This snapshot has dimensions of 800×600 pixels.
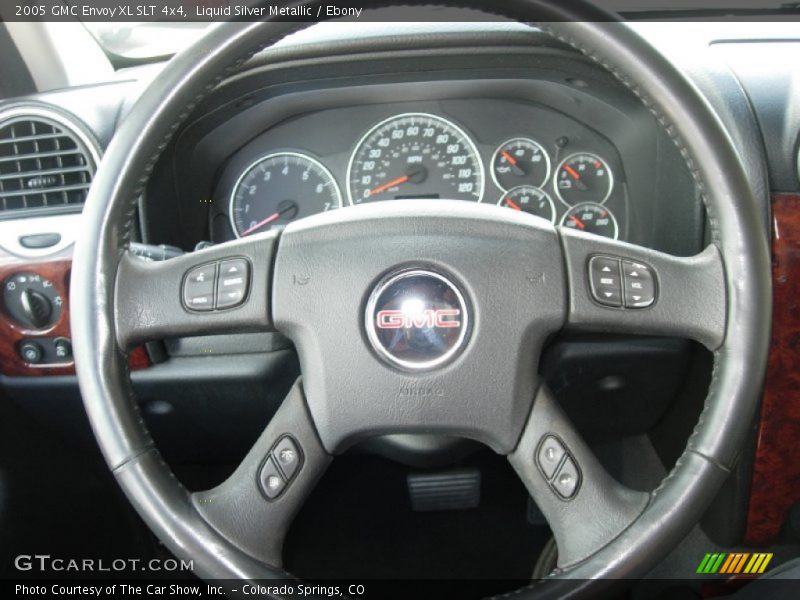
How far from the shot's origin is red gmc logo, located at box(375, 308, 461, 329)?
107 centimetres

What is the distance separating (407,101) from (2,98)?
846 mm

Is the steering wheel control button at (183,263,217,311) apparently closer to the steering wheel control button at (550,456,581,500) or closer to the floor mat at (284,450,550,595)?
the steering wheel control button at (550,456,581,500)

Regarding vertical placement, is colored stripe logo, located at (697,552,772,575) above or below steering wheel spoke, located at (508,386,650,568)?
below

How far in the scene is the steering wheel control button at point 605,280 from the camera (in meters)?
1.05

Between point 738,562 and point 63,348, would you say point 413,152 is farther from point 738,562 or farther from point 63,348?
point 738,562

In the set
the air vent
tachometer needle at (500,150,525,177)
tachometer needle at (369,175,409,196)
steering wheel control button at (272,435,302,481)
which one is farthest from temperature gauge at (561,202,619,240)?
the air vent

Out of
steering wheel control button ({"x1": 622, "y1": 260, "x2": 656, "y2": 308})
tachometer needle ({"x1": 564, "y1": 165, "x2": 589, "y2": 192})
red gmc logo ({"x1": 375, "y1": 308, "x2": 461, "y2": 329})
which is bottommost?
red gmc logo ({"x1": 375, "y1": 308, "x2": 461, "y2": 329})

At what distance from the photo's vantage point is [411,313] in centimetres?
107

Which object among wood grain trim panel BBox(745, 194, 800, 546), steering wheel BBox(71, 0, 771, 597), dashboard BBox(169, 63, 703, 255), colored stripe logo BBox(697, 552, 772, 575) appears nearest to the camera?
steering wheel BBox(71, 0, 771, 597)

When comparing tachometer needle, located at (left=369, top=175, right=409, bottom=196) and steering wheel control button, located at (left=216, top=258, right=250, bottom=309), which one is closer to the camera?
steering wheel control button, located at (left=216, top=258, right=250, bottom=309)

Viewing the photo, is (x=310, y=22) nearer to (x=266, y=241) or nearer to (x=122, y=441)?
(x=266, y=241)

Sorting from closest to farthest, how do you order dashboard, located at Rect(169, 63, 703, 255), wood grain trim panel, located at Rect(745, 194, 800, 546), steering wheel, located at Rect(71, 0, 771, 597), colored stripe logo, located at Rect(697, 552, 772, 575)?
steering wheel, located at Rect(71, 0, 771, 597) → wood grain trim panel, located at Rect(745, 194, 800, 546) → dashboard, located at Rect(169, 63, 703, 255) → colored stripe logo, located at Rect(697, 552, 772, 575)

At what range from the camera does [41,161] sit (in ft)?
5.14

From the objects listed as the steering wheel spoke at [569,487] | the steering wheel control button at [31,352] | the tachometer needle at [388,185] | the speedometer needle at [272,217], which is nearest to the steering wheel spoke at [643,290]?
the steering wheel spoke at [569,487]
